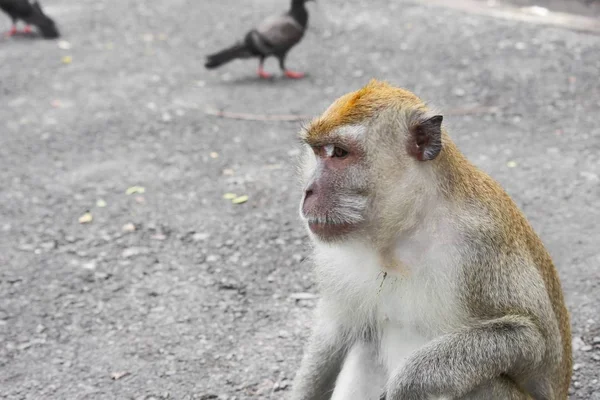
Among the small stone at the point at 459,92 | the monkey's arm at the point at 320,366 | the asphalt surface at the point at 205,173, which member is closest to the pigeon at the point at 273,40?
the asphalt surface at the point at 205,173

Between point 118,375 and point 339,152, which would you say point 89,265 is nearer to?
point 118,375

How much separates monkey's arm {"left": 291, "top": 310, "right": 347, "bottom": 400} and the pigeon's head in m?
6.63

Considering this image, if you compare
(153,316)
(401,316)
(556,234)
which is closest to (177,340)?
(153,316)

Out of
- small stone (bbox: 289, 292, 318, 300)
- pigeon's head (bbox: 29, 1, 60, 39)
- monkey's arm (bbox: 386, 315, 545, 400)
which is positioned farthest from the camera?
pigeon's head (bbox: 29, 1, 60, 39)

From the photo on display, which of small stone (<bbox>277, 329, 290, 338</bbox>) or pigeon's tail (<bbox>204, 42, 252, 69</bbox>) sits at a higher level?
small stone (<bbox>277, 329, 290, 338</bbox>)

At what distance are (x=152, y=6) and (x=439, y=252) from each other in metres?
7.87

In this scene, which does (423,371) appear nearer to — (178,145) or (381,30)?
(178,145)

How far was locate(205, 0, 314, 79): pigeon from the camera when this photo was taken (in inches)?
286

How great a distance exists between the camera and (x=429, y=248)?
2449mm

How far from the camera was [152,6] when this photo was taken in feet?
31.4

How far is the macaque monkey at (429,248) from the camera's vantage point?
236cm

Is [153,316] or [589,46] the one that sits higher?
[589,46]

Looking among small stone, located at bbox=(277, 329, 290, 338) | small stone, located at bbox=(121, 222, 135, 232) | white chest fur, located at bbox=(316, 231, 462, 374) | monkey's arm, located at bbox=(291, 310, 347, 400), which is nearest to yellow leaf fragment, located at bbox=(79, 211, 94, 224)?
small stone, located at bbox=(121, 222, 135, 232)

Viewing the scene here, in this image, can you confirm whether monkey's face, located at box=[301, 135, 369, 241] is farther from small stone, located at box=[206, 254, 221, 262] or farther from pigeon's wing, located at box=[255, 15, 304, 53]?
pigeon's wing, located at box=[255, 15, 304, 53]
